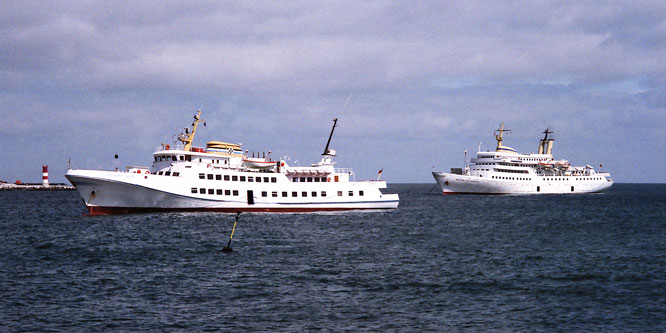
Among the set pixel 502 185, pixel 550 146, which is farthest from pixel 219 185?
pixel 550 146

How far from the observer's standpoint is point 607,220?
59.2m

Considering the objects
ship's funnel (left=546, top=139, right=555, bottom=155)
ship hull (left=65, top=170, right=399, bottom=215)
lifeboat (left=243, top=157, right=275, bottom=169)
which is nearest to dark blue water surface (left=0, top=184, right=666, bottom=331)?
ship hull (left=65, top=170, right=399, bottom=215)

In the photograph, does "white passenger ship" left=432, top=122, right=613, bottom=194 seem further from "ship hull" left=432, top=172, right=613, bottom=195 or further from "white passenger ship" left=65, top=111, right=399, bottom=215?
"white passenger ship" left=65, top=111, right=399, bottom=215

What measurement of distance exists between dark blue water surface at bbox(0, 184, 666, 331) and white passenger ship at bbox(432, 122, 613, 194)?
66595 millimetres

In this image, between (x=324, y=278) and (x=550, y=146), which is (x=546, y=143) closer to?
(x=550, y=146)

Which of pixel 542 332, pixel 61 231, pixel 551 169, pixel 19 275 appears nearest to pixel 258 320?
pixel 542 332

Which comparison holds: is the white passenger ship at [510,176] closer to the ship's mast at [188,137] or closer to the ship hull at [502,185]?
the ship hull at [502,185]

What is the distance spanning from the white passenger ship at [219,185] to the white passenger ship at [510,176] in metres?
57.2

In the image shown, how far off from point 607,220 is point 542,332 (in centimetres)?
4593

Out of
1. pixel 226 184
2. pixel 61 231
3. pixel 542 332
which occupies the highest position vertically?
pixel 226 184

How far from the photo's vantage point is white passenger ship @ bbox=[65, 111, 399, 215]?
50344mm

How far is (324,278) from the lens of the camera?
2650 cm

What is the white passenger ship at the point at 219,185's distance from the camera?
5034cm

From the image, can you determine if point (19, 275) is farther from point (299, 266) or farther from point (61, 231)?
point (61, 231)
